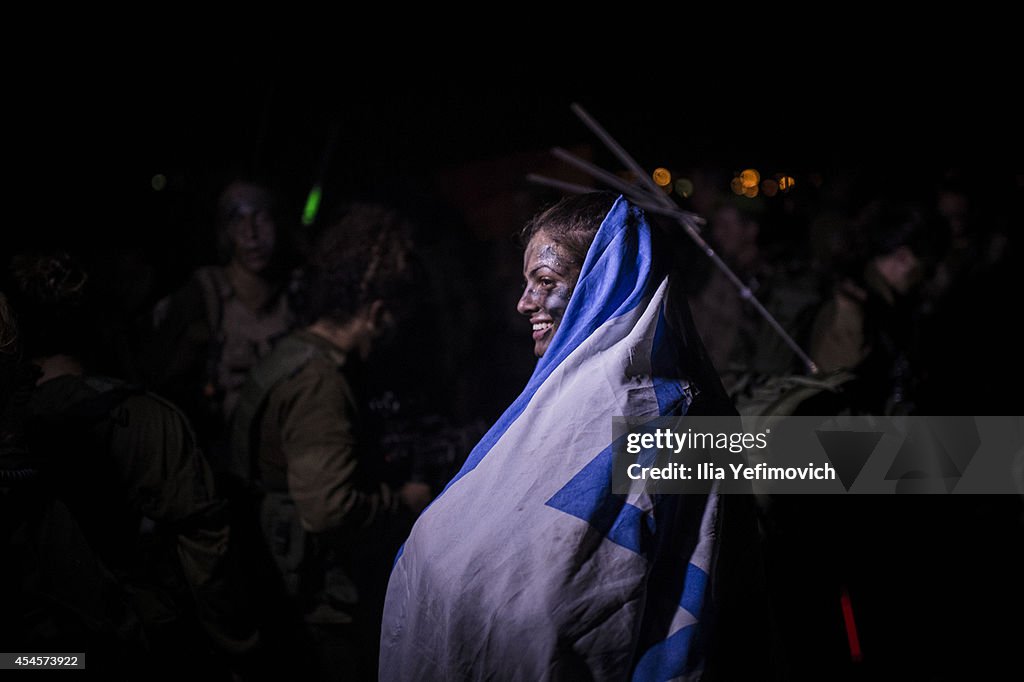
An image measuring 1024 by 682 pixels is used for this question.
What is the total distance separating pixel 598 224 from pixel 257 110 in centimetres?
265

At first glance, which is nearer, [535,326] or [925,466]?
[535,326]

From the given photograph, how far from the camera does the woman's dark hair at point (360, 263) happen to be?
3.02m

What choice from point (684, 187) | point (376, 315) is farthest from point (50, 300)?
point (684, 187)

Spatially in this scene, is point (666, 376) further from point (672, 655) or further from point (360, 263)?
point (360, 263)

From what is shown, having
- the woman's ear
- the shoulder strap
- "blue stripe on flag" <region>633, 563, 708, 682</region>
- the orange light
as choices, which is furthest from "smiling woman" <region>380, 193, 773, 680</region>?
the orange light

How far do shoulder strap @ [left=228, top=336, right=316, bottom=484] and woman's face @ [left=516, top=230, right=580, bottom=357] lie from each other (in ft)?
3.26

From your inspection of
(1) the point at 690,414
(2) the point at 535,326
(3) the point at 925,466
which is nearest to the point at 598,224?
(2) the point at 535,326

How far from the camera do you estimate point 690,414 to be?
189cm

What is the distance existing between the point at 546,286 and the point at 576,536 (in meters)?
0.60

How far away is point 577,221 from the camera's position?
2051mm

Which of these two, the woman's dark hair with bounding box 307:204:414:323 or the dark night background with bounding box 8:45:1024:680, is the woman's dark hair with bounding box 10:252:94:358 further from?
the dark night background with bounding box 8:45:1024:680

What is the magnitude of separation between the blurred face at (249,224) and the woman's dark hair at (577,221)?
2.20m

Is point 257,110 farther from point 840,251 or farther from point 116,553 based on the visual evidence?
point 840,251

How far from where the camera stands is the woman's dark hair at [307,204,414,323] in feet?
9.91
